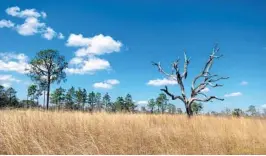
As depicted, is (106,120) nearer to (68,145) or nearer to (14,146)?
(68,145)

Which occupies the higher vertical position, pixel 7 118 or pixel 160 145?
pixel 7 118

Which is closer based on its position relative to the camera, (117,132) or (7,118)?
(117,132)

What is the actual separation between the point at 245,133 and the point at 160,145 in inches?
135

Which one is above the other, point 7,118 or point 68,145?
point 7,118

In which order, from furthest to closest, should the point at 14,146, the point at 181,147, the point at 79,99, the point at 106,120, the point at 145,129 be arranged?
the point at 79,99 → the point at 106,120 → the point at 145,129 → the point at 181,147 → the point at 14,146

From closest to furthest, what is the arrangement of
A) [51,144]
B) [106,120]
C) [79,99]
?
[51,144] < [106,120] < [79,99]

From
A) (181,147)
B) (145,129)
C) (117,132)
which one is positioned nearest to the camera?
(181,147)

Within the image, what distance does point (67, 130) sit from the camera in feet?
23.8

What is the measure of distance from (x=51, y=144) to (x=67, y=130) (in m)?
1.21

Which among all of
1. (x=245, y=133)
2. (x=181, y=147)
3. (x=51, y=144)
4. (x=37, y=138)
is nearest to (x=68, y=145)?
(x=51, y=144)

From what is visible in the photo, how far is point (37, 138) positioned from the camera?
639cm

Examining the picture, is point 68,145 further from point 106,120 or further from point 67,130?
point 106,120

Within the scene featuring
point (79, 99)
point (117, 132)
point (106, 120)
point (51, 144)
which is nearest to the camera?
point (51, 144)

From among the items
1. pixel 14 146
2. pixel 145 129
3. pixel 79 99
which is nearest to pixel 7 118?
pixel 14 146
